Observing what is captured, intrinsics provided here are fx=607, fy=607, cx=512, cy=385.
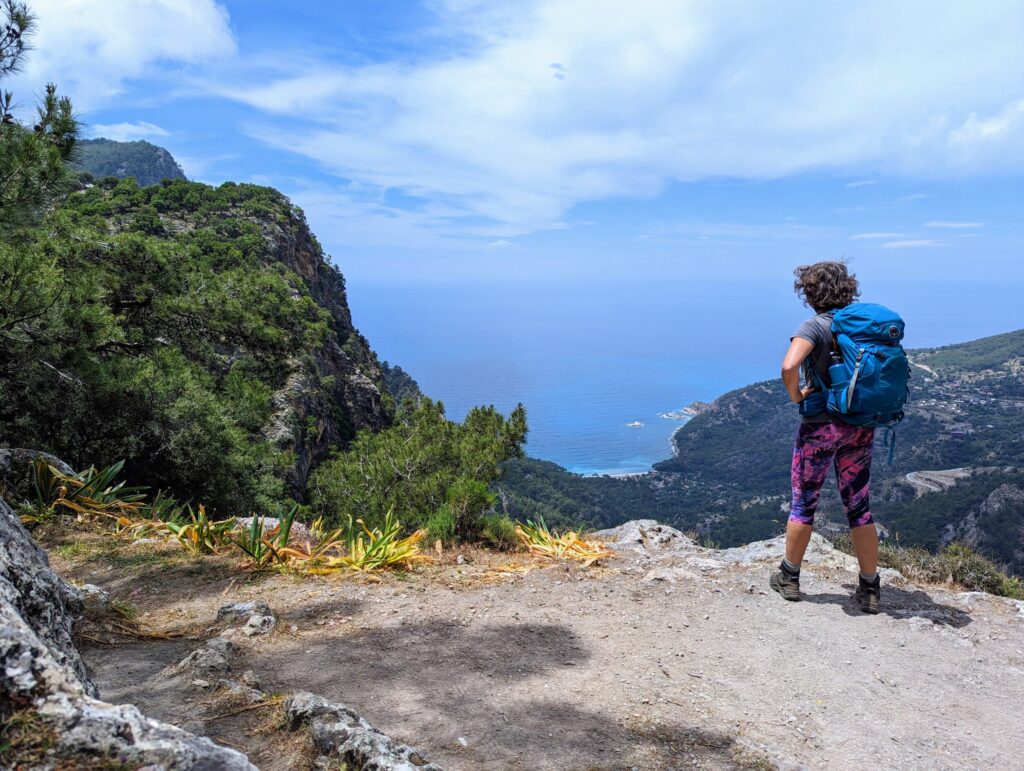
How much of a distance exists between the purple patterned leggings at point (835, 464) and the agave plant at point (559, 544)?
2021 millimetres

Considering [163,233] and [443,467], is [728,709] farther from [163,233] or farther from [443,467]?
[163,233]

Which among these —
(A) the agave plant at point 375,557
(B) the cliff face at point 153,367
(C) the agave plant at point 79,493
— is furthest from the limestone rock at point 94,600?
(B) the cliff face at point 153,367

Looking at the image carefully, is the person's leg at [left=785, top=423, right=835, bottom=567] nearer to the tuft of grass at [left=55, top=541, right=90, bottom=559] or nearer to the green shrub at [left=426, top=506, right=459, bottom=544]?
the green shrub at [left=426, top=506, right=459, bottom=544]

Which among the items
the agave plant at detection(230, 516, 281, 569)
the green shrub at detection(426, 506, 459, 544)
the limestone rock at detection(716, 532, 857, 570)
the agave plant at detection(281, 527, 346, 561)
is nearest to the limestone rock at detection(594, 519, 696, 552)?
the limestone rock at detection(716, 532, 857, 570)

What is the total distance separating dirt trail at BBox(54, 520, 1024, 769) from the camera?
2637 millimetres

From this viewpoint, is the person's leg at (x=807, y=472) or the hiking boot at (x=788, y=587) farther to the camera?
the hiking boot at (x=788, y=587)

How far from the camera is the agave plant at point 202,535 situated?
534 centimetres

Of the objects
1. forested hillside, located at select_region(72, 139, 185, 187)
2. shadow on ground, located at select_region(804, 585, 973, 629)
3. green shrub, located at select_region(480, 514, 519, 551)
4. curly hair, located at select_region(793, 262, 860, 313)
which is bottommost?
shadow on ground, located at select_region(804, 585, 973, 629)

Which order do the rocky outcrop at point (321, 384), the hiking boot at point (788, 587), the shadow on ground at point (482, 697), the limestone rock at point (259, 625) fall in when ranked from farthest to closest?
1. the rocky outcrop at point (321, 384)
2. the hiking boot at point (788, 587)
3. the limestone rock at point (259, 625)
4. the shadow on ground at point (482, 697)

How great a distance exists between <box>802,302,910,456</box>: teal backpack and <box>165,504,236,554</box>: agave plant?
5.05 m

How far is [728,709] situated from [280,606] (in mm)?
2956

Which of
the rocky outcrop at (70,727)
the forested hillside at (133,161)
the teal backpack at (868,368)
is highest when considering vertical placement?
the forested hillside at (133,161)

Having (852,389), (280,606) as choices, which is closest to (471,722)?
(280,606)

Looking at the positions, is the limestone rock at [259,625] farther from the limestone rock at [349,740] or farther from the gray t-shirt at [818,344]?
the gray t-shirt at [818,344]
